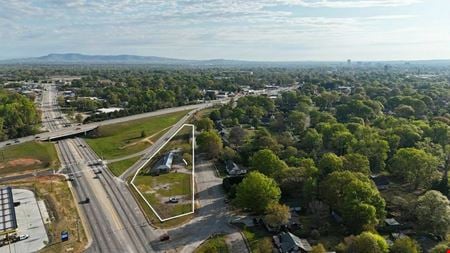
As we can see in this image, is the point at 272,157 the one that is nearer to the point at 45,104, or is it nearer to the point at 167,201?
the point at 167,201

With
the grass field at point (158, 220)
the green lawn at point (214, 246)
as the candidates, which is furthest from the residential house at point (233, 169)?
the green lawn at point (214, 246)

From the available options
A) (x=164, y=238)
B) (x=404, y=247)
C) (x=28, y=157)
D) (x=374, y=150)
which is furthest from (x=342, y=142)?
(x=28, y=157)

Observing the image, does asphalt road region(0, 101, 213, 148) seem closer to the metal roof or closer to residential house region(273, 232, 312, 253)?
the metal roof

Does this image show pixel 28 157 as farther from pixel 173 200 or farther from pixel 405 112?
pixel 405 112

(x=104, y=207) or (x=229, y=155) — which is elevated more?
(x=229, y=155)

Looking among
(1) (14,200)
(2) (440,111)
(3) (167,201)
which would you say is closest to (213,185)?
(3) (167,201)

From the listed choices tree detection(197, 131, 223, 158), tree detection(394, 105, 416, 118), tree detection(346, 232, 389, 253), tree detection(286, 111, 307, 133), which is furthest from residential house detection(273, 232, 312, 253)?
tree detection(394, 105, 416, 118)
